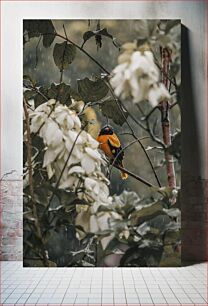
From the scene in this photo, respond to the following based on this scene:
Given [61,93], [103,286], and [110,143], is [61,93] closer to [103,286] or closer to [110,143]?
[110,143]

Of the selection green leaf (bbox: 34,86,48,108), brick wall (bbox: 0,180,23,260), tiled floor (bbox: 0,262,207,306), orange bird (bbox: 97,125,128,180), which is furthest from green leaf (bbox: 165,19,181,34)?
tiled floor (bbox: 0,262,207,306)

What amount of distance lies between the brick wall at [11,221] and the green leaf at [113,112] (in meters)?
0.69

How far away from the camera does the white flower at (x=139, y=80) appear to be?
3.16 metres

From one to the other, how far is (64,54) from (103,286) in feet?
4.31

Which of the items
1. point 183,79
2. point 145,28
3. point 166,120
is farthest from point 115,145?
point 145,28

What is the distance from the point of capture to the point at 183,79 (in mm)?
3340

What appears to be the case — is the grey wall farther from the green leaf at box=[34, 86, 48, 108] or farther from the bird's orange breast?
the bird's orange breast

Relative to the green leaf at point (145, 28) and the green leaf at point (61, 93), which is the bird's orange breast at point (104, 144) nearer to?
the green leaf at point (61, 93)

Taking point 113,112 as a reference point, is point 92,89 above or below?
above

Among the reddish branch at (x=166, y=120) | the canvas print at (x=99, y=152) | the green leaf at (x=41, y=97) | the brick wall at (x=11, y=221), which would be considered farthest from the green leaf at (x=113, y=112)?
the brick wall at (x=11, y=221)

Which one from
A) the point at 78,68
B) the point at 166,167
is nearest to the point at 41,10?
the point at 78,68

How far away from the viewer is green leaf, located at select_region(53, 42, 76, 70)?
325cm

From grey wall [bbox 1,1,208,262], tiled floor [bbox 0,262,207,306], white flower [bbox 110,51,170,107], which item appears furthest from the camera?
grey wall [bbox 1,1,208,262]

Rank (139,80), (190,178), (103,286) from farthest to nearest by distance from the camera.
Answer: (190,178)
(139,80)
(103,286)
